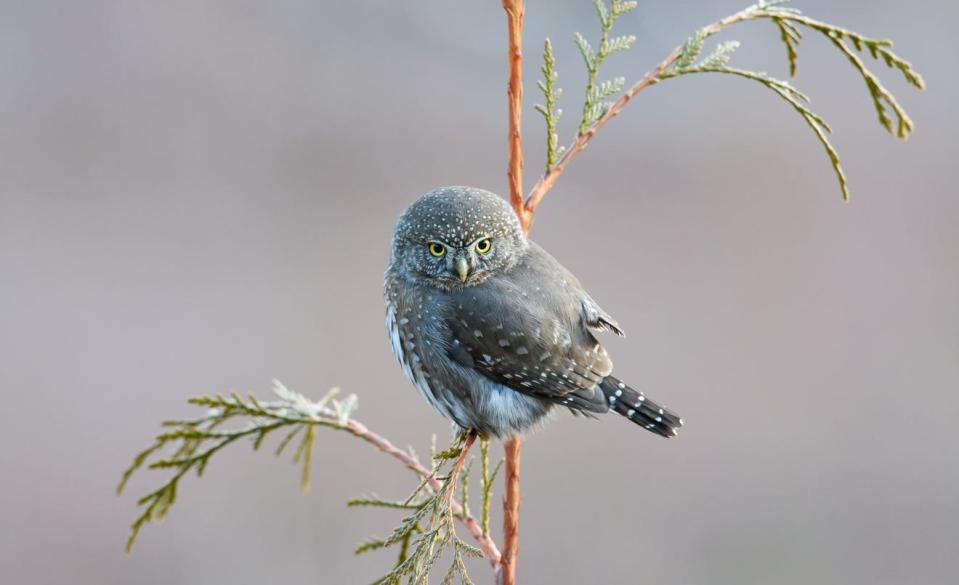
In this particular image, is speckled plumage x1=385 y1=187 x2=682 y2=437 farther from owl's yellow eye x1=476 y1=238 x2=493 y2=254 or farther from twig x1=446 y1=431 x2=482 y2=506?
twig x1=446 y1=431 x2=482 y2=506

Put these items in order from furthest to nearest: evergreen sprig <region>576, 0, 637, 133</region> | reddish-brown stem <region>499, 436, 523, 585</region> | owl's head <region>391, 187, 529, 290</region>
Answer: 1. owl's head <region>391, 187, 529, 290</region>
2. evergreen sprig <region>576, 0, 637, 133</region>
3. reddish-brown stem <region>499, 436, 523, 585</region>

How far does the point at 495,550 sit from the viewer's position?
243 centimetres

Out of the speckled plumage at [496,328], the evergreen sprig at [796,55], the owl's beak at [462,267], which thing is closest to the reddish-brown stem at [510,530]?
the speckled plumage at [496,328]

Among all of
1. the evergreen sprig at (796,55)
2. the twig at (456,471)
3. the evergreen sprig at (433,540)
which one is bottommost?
the evergreen sprig at (433,540)

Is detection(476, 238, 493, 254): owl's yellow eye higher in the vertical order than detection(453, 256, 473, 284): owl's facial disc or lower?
higher

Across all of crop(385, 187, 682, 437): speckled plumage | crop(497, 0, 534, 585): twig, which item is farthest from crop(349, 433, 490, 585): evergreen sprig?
crop(385, 187, 682, 437): speckled plumage

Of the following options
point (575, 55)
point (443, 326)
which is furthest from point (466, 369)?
point (575, 55)

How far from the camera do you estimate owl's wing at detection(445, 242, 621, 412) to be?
2.90 m

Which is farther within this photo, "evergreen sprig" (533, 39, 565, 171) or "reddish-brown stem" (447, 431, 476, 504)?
"evergreen sprig" (533, 39, 565, 171)

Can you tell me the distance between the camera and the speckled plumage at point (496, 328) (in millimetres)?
2891

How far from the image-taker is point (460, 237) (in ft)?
9.52

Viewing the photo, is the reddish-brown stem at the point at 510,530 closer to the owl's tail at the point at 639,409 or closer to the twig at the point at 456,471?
the twig at the point at 456,471

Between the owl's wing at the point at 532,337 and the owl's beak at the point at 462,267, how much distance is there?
0.27 feet

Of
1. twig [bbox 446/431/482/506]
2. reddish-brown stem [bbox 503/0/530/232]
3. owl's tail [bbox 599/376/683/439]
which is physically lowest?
twig [bbox 446/431/482/506]
